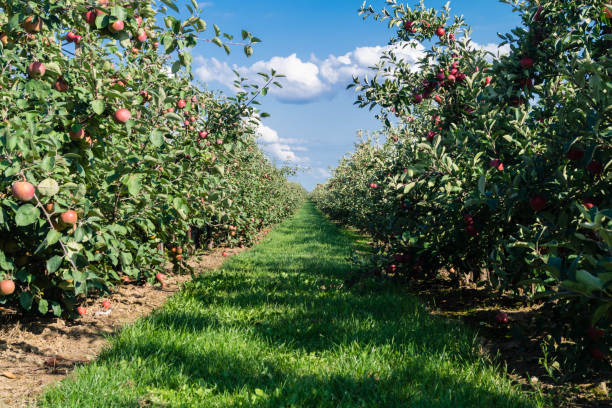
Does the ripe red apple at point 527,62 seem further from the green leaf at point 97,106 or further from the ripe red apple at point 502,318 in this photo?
the green leaf at point 97,106

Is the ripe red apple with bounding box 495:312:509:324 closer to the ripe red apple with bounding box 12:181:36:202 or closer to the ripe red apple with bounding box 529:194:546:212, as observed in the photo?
the ripe red apple with bounding box 529:194:546:212

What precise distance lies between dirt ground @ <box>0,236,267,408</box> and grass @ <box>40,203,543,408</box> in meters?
0.29

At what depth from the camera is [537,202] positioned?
2.71 metres

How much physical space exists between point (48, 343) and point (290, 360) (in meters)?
2.24

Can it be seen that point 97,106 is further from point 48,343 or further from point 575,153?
point 575,153

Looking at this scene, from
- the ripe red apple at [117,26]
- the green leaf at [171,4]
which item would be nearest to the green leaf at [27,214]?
the ripe red apple at [117,26]

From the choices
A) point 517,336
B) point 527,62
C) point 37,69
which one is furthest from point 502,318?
point 37,69

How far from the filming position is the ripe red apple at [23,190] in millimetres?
2428

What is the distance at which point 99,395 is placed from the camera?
8.29 ft

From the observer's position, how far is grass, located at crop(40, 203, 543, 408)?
257cm

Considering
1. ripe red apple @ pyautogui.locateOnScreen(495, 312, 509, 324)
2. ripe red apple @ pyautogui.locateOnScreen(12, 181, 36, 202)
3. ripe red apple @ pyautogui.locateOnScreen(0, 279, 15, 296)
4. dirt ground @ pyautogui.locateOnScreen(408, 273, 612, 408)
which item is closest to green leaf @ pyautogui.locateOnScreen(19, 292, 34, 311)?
ripe red apple @ pyautogui.locateOnScreen(0, 279, 15, 296)

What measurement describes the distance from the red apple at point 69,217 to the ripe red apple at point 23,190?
0.28 m

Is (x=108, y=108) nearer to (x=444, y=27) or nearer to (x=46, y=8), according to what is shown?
(x=46, y=8)

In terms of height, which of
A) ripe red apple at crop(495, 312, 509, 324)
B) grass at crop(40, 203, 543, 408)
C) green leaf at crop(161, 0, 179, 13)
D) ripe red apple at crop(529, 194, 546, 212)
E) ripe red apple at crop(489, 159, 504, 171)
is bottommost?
grass at crop(40, 203, 543, 408)
